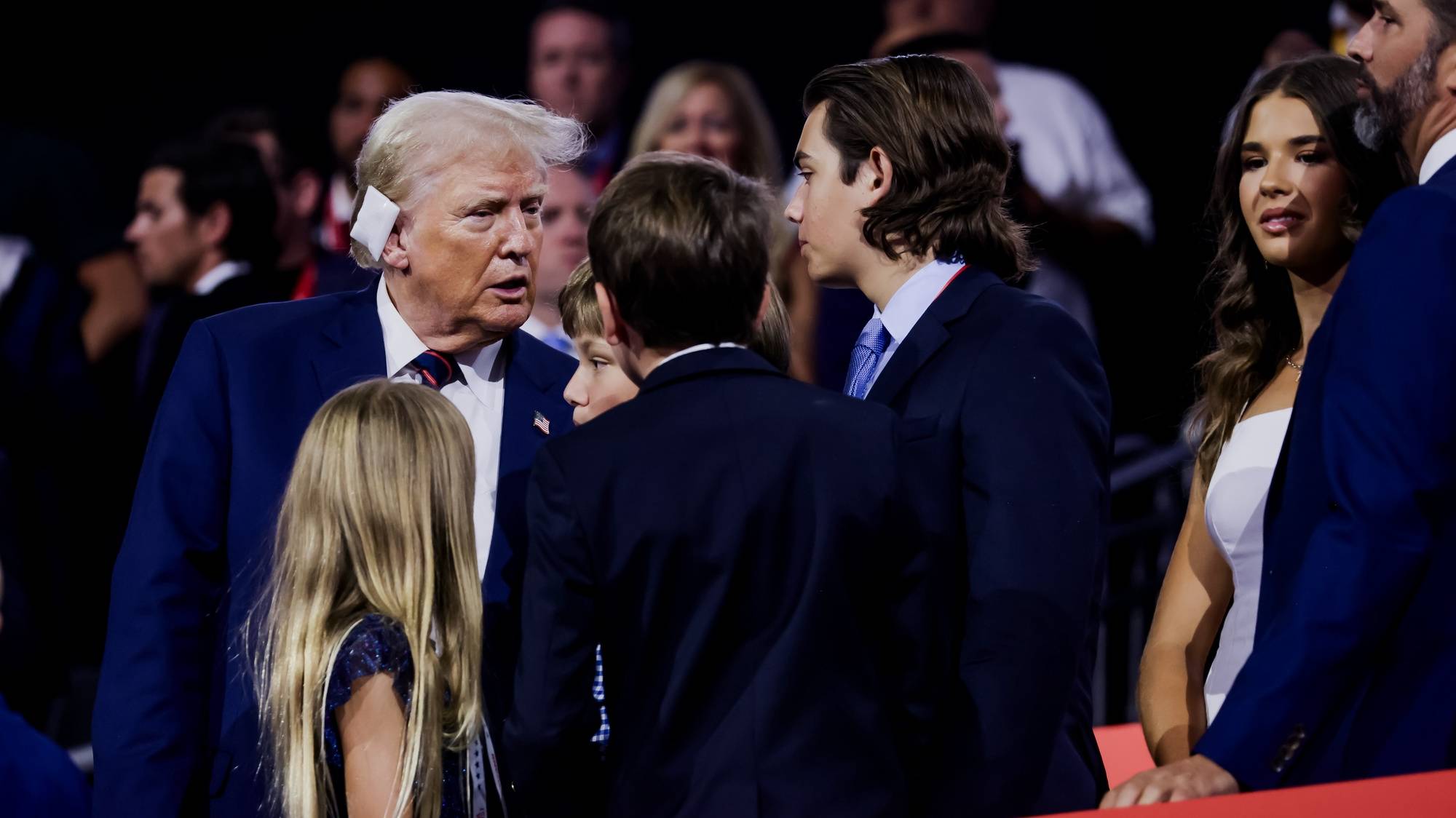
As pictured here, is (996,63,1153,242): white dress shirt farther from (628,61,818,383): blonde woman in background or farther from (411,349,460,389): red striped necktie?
(411,349,460,389): red striped necktie

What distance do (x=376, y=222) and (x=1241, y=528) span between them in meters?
1.45

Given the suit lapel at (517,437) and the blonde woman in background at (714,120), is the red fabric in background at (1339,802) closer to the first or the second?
the suit lapel at (517,437)

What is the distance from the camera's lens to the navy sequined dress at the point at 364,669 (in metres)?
2.12

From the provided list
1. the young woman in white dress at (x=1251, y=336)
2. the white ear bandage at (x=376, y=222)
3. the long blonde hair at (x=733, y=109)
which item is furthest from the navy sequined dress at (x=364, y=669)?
the long blonde hair at (x=733, y=109)

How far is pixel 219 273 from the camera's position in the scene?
539 cm

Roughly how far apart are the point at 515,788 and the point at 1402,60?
1.44m

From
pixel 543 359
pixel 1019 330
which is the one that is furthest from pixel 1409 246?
pixel 543 359

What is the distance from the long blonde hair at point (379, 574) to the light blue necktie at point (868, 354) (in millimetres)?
Result: 602

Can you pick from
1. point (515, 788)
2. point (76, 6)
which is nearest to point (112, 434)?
point (76, 6)

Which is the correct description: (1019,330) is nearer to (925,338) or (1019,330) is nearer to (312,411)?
(925,338)

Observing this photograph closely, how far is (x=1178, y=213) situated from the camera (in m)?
5.45

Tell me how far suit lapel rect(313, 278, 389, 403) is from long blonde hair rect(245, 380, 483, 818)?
1.03 ft

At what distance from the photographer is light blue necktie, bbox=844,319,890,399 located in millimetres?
2436

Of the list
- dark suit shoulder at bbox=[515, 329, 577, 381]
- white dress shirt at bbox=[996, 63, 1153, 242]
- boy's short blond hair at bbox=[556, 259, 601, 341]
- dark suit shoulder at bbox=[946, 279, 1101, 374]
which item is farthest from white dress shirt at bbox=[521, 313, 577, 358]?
dark suit shoulder at bbox=[946, 279, 1101, 374]
